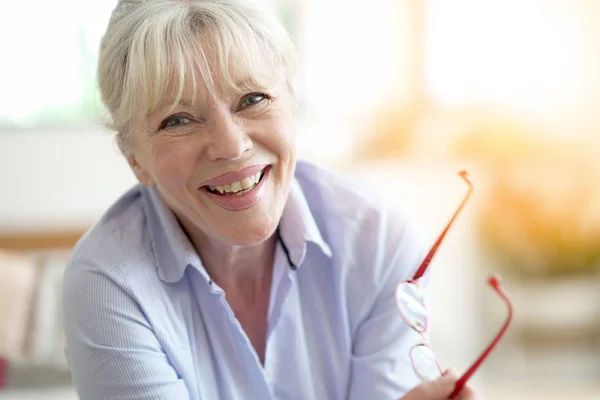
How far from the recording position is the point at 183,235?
4.57 ft

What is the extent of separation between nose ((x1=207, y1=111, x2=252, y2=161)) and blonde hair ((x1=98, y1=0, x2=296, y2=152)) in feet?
0.14

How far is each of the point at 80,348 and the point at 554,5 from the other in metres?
2.86

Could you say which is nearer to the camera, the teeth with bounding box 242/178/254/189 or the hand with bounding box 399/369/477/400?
the hand with bounding box 399/369/477/400

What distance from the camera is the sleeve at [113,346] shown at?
1.27m

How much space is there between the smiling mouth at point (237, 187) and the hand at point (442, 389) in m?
0.41

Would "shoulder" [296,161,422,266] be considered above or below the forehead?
below

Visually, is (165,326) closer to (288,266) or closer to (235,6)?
(288,266)

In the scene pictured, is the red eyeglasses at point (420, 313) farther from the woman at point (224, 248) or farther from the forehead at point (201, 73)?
the forehead at point (201, 73)

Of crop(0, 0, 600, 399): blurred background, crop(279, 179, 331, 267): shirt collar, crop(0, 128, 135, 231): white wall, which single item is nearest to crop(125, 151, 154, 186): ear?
crop(279, 179, 331, 267): shirt collar

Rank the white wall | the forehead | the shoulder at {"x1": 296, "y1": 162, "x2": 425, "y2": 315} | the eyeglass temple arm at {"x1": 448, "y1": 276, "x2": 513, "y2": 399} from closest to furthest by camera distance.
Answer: the eyeglass temple arm at {"x1": 448, "y1": 276, "x2": 513, "y2": 399} → the forehead → the shoulder at {"x1": 296, "y1": 162, "x2": 425, "y2": 315} → the white wall

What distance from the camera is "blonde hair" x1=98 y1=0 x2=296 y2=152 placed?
1.21m

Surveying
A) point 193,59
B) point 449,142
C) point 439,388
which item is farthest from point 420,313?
point 449,142

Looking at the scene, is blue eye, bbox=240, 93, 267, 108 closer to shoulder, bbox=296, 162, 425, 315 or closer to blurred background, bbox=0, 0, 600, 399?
shoulder, bbox=296, 162, 425, 315

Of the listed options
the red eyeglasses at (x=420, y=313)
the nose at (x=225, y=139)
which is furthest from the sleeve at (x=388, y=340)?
the nose at (x=225, y=139)
